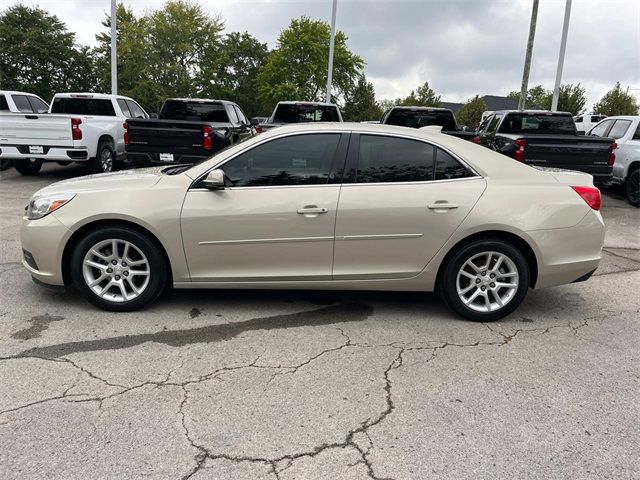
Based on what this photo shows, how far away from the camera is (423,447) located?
2.68 m

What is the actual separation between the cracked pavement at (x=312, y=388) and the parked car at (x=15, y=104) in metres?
10.6

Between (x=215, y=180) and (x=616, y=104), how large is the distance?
4995cm

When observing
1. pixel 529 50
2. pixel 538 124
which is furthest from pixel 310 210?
pixel 529 50

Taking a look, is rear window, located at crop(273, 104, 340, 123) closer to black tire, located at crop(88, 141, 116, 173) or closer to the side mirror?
black tire, located at crop(88, 141, 116, 173)

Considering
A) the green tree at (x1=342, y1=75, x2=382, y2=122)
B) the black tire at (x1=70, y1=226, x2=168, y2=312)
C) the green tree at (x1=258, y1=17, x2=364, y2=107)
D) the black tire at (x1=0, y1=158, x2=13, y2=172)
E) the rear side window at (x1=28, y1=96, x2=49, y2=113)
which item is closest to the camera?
the black tire at (x1=70, y1=226, x2=168, y2=312)

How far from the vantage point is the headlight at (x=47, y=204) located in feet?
13.7

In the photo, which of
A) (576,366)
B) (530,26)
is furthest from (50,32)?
(576,366)

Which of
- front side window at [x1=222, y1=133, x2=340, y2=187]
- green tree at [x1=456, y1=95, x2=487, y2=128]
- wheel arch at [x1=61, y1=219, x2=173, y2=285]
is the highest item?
Result: green tree at [x1=456, y1=95, x2=487, y2=128]

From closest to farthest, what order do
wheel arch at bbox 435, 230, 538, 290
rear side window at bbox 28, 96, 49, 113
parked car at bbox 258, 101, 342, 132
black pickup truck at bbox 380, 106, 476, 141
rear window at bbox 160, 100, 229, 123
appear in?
wheel arch at bbox 435, 230, 538, 290
rear window at bbox 160, 100, 229, 123
black pickup truck at bbox 380, 106, 476, 141
parked car at bbox 258, 101, 342, 132
rear side window at bbox 28, 96, 49, 113

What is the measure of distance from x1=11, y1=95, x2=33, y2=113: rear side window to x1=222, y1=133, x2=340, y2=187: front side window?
1249 cm

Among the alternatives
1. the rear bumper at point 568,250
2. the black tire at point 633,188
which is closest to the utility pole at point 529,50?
the black tire at point 633,188

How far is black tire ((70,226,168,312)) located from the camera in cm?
416

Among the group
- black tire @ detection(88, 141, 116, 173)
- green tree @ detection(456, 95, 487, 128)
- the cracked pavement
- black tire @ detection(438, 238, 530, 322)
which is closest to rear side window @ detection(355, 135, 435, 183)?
black tire @ detection(438, 238, 530, 322)

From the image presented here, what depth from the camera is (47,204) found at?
4215 millimetres
